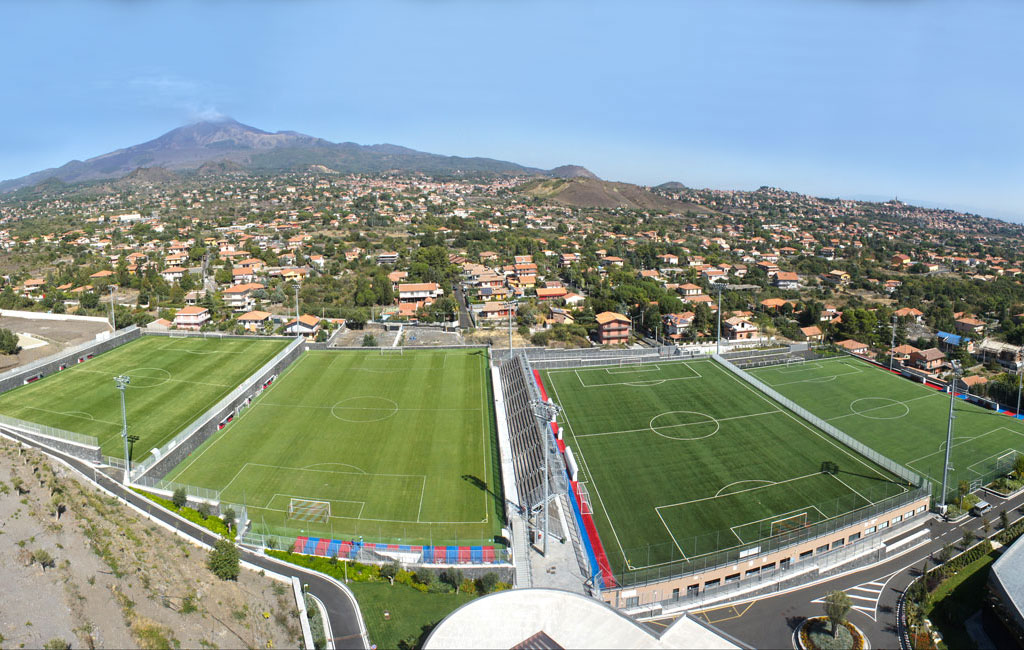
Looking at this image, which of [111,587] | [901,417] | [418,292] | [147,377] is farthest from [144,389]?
[901,417]

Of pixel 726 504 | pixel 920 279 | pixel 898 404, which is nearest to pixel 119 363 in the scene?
pixel 726 504

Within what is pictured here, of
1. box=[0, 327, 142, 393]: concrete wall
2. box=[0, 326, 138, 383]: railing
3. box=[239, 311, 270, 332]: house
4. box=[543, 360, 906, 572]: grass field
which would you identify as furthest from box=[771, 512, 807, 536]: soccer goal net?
box=[239, 311, 270, 332]: house

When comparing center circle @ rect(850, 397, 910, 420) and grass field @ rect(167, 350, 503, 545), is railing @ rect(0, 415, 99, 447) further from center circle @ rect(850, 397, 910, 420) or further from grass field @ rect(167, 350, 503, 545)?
center circle @ rect(850, 397, 910, 420)

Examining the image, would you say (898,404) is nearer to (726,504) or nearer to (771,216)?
(726,504)

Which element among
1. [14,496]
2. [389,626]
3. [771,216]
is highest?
[771,216]

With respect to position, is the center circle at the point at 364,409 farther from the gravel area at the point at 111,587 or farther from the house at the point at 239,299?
the house at the point at 239,299

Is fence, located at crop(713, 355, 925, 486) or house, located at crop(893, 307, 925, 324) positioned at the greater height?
house, located at crop(893, 307, 925, 324)
